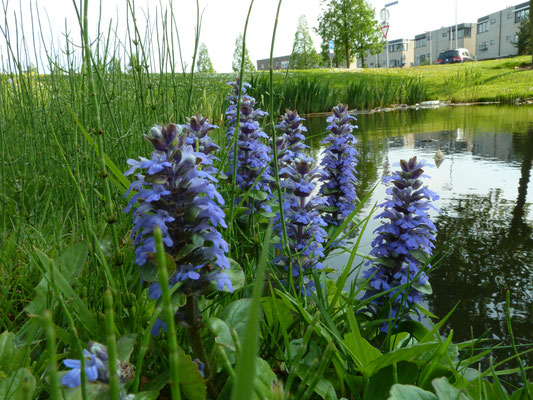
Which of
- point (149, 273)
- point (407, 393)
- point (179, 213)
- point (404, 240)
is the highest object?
point (179, 213)

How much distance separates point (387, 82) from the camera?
37.3ft

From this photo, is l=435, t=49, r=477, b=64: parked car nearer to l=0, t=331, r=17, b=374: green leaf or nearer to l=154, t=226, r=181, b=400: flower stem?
l=0, t=331, r=17, b=374: green leaf

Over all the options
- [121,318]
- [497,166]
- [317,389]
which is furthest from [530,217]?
[121,318]

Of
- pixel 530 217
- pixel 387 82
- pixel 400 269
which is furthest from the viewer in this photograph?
pixel 387 82

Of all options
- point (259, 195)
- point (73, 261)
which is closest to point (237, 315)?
point (73, 261)

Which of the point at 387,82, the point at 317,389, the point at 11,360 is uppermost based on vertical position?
the point at 387,82

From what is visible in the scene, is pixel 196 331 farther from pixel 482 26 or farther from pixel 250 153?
pixel 482 26

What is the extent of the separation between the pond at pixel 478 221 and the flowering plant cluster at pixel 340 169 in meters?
0.22

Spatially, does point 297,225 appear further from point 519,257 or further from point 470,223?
Result: point 470,223

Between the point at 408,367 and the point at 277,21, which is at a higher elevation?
the point at 277,21

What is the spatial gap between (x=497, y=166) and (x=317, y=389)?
3.43 metres

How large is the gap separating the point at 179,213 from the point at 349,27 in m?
33.2

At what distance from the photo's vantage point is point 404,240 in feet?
4.36

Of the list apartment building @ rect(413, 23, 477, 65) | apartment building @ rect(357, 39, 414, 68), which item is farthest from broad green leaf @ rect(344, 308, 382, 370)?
apartment building @ rect(357, 39, 414, 68)
